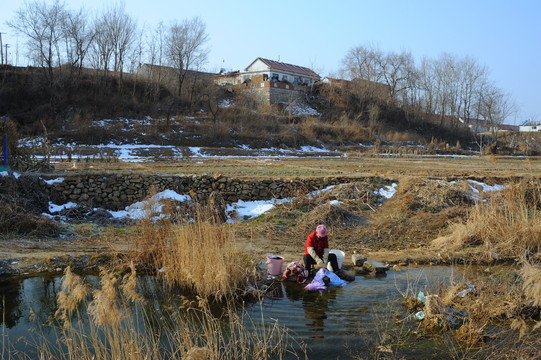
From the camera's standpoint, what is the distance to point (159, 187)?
14.6 metres

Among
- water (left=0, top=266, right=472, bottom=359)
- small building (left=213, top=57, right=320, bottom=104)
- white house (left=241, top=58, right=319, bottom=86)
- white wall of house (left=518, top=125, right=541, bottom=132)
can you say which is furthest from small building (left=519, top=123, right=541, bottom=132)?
water (left=0, top=266, right=472, bottom=359)

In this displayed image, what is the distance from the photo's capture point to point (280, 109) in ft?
184

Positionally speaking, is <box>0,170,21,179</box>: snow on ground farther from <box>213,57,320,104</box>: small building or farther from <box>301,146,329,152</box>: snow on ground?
<box>213,57,320,104</box>: small building

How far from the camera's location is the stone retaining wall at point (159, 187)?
46.4 ft

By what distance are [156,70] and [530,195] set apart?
165 feet

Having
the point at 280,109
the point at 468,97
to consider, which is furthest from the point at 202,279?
the point at 468,97

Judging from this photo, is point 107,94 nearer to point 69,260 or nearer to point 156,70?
point 156,70

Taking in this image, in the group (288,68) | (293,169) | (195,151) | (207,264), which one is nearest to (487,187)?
(293,169)

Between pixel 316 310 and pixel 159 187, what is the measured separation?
9377 mm

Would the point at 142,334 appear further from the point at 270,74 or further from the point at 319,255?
the point at 270,74

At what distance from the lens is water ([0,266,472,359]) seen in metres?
5.47

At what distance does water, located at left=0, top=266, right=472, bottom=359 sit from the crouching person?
0.42m

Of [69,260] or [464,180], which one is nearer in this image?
[69,260]

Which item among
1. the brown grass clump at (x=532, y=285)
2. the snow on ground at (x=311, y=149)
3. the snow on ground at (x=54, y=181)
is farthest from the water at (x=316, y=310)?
the snow on ground at (x=311, y=149)
